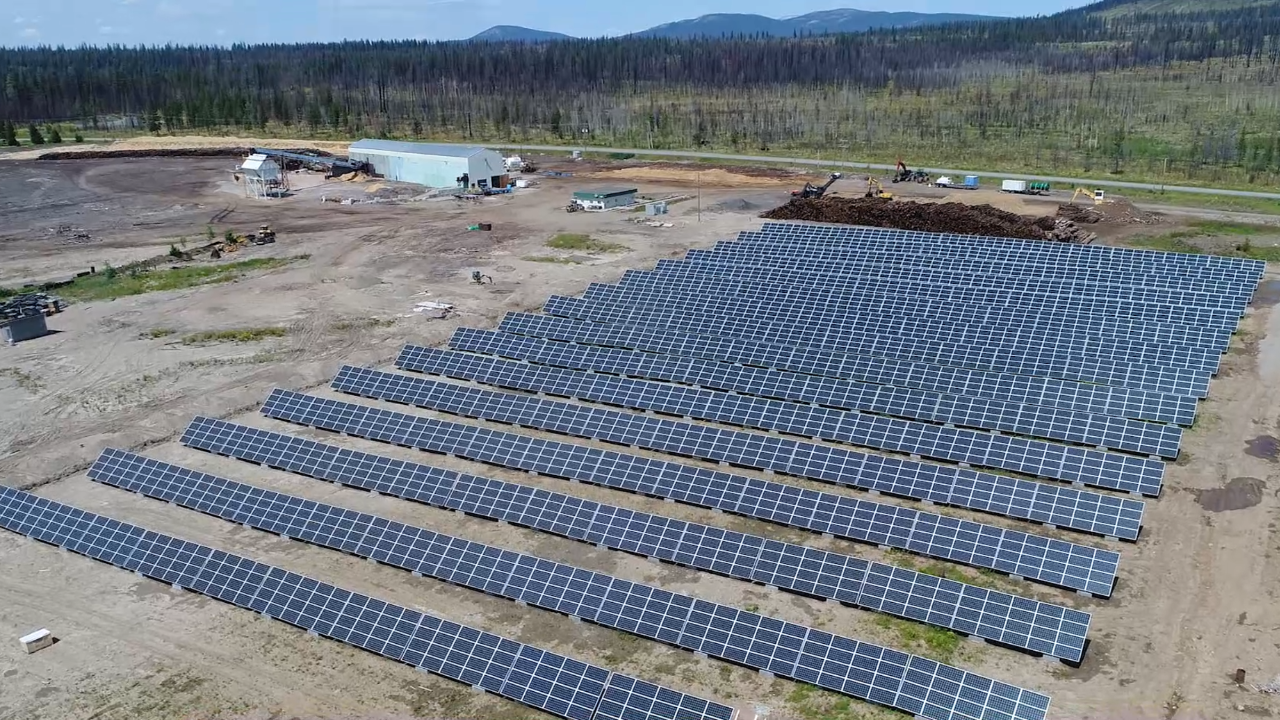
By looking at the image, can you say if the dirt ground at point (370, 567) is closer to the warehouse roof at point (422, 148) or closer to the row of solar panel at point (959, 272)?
the row of solar panel at point (959, 272)

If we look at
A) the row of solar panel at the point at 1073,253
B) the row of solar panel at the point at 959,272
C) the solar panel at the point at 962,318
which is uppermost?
the row of solar panel at the point at 1073,253

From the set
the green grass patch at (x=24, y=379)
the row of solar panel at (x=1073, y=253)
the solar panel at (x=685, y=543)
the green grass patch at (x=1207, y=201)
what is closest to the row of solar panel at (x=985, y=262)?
the row of solar panel at (x=1073, y=253)

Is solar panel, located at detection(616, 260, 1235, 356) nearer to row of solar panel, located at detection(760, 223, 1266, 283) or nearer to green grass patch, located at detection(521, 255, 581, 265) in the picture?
row of solar panel, located at detection(760, 223, 1266, 283)

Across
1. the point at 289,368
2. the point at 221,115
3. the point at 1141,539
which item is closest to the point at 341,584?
the point at 289,368

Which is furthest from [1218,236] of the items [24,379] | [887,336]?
[24,379]

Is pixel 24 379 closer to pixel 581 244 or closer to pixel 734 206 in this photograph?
pixel 581 244

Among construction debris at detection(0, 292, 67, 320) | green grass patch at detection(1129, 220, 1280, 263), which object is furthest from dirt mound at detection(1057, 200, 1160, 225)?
construction debris at detection(0, 292, 67, 320)
